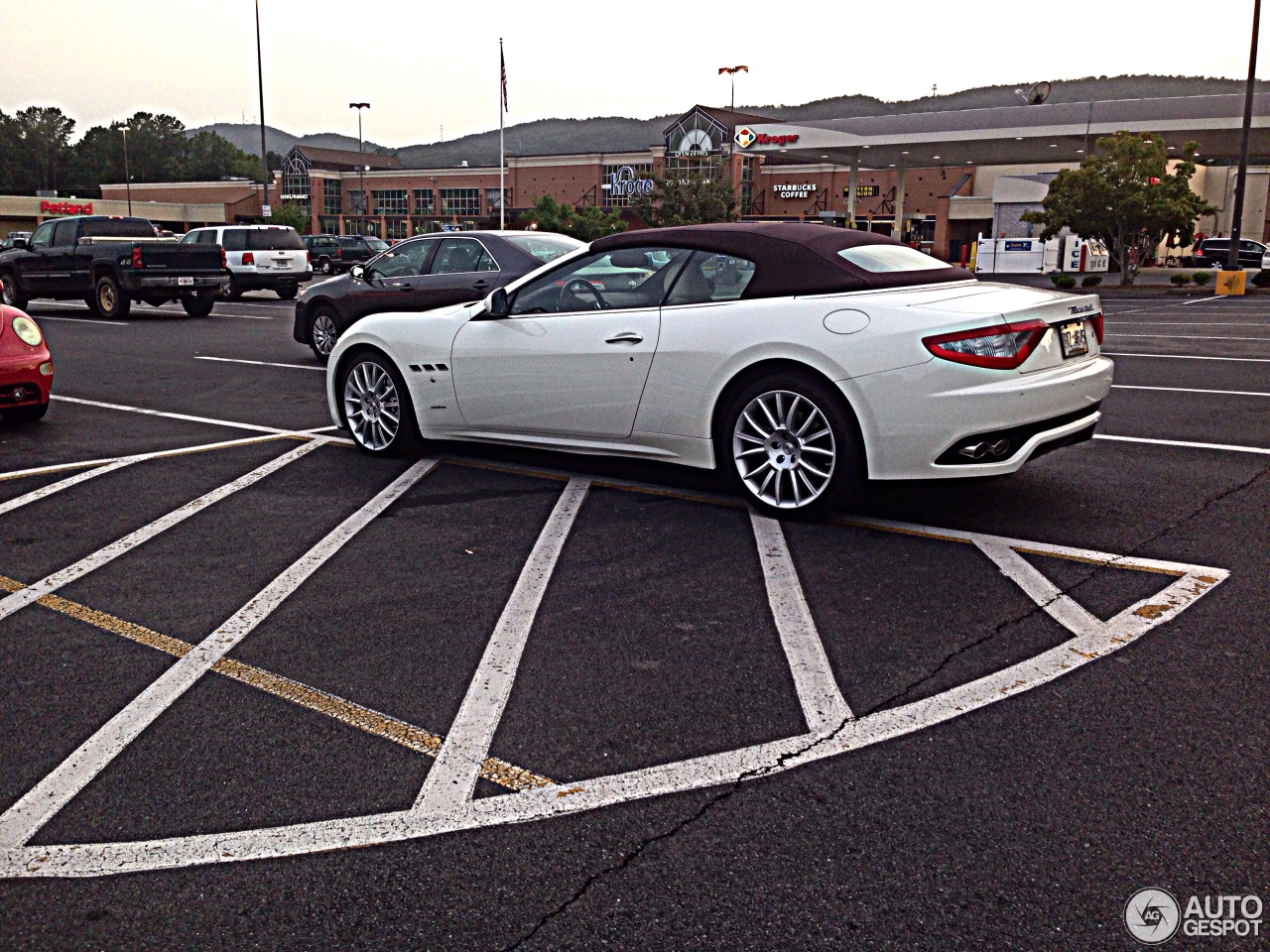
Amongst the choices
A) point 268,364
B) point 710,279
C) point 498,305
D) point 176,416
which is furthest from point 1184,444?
point 268,364

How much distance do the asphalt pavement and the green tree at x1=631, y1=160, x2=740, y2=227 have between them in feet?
229

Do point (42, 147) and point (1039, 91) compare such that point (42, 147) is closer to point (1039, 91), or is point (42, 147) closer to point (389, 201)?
point (389, 201)

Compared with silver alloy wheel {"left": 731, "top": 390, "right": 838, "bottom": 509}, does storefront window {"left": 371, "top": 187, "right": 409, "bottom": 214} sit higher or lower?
higher

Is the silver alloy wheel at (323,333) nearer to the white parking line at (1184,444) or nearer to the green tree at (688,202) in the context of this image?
the white parking line at (1184,444)

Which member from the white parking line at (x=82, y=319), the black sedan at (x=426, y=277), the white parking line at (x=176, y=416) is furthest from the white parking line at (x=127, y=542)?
the white parking line at (x=82, y=319)

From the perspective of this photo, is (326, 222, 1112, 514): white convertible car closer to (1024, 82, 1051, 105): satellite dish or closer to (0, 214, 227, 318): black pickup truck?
(0, 214, 227, 318): black pickup truck

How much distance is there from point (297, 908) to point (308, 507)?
4.11 meters

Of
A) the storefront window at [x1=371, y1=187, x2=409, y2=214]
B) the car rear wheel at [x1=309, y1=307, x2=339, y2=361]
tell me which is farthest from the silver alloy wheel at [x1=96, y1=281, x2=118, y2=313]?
the storefront window at [x1=371, y1=187, x2=409, y2=214]

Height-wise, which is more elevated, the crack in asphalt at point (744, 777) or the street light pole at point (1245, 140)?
the street light pole at point (1245, 140)

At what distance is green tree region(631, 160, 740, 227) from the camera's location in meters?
76.4

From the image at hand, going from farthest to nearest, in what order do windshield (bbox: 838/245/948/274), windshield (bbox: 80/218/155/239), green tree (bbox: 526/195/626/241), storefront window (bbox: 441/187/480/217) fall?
storefront window (bbox: 441/187/480/217) → green tree (bbox: 526/195/626/241) → windshield (bbox: 80/218/155/239) → windshield (bbox: 838/245/948/274)

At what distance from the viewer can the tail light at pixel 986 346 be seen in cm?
555

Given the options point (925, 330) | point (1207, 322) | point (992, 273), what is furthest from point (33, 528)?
point (992, 273)

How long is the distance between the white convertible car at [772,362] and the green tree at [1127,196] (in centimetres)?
2824
